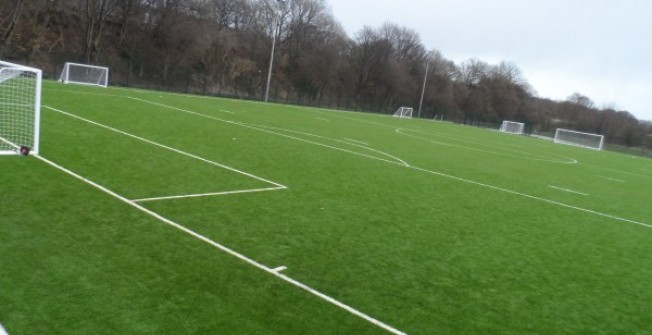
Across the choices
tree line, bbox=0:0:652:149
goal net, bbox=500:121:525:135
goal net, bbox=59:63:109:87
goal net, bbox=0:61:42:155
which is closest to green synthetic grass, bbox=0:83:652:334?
goal net, bbox=0:61:42:155

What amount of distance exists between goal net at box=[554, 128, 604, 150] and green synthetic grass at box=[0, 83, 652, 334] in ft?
126

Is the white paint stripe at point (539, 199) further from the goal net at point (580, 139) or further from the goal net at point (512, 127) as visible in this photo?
the goal net at point (512, 127)

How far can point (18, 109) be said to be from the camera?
13523 millimetres

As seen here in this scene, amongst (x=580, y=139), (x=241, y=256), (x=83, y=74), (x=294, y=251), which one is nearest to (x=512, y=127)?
(x=580, y=139)

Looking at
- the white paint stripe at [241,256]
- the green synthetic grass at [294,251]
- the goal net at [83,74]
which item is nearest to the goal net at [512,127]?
the goal net at [83,74]

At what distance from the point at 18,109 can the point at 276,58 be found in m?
58.4


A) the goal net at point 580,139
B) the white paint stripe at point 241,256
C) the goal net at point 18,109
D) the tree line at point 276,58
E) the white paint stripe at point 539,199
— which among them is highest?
the tree line at point 276,58

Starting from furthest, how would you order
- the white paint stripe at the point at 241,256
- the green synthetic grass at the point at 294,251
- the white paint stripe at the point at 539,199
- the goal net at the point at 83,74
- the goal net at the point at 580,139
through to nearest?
the goal net at the point at 580,139
the goal net at the point at 83,74
the white paint stripe at the point at 539,199
the white paint stripe at the point at 241,256
the green synthetic grass at the point at 294,251

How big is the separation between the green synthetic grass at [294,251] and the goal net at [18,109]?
46 centimetres

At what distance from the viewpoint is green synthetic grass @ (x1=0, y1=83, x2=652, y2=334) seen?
14.7 feet

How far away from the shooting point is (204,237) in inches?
252

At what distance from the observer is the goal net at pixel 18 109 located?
962cm

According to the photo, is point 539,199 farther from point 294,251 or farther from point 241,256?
point 241,256

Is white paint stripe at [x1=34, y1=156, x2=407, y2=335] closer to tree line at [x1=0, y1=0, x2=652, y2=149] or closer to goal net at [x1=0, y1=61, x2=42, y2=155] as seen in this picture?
goal net at [x1=0, y1=61, x2=42, y2=155]
